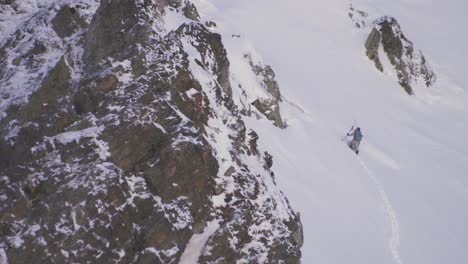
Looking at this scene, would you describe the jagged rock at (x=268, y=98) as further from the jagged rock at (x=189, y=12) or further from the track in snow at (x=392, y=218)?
the track in snow at (x=392, y=218)

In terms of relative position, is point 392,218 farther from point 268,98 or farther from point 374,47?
point 374,47

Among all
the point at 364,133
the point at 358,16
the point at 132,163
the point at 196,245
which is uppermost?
the point at 132,163

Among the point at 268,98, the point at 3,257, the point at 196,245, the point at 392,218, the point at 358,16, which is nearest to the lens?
the point at 3,257

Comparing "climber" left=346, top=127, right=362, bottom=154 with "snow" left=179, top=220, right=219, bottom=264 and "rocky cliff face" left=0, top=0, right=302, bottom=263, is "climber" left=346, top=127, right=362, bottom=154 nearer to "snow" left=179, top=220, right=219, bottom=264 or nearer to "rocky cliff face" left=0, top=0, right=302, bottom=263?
"rocky cliff face" left=0, top=0, right=302, bottom=263

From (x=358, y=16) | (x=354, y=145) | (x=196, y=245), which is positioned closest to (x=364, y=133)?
(x=354, y=145)

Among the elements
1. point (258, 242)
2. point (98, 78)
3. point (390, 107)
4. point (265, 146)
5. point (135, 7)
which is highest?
point (135, 7)

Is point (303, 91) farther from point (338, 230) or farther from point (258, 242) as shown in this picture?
point (258, 242)

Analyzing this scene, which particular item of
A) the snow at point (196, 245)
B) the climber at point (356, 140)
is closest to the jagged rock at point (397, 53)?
A: the climber at point (356, 140)

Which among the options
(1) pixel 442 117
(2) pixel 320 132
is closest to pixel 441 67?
(1) pixel 442 117
